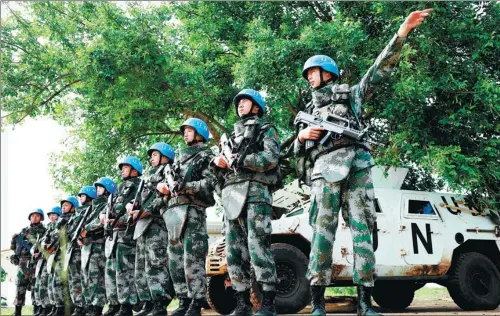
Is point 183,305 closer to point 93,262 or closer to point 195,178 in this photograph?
point 195,178

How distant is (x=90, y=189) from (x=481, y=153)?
21.4 ft

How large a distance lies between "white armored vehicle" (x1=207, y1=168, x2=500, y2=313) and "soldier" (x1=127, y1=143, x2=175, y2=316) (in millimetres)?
1571

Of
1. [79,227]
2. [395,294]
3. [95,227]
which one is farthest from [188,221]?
[395,294]

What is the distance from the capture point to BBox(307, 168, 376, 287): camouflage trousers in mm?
4125

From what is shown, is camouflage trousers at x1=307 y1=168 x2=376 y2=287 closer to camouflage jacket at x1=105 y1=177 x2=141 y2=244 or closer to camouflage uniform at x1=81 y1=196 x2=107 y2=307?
camouflage jacket at x1=105 y1=177 x2=141 y2=244

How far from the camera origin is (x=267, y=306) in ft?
15.3

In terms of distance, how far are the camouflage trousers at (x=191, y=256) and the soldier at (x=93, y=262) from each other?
2.30 meters

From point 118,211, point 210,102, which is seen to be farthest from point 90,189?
point 210,102

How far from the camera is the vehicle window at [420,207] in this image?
28.6 feet

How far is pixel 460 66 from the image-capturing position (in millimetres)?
10281

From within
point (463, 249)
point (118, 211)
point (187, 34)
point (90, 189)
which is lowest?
point (463, 249)

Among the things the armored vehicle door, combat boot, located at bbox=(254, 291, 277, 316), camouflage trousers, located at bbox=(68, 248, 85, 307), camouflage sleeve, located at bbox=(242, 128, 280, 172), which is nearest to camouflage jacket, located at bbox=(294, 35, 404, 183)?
camouflage sleeve, located at bbox=(242, 128, 280, 172)

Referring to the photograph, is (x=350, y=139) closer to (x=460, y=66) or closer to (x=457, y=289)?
(x=457, y=289)

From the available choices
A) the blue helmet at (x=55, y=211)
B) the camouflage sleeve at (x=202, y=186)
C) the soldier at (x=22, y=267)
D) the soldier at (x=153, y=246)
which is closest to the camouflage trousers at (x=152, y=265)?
the soldier at (x=153, y=246)
